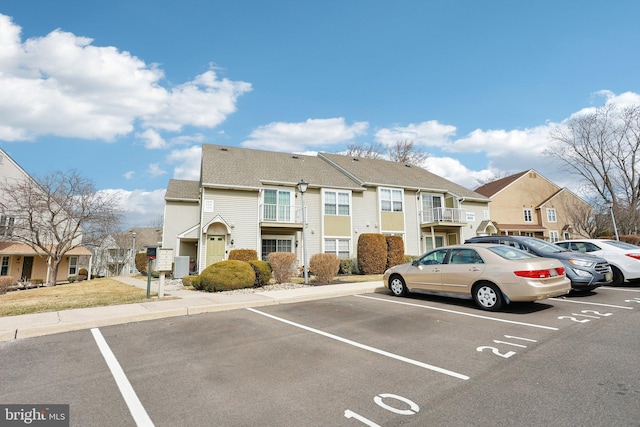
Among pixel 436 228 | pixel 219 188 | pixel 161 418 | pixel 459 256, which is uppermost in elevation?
pixel 219 188

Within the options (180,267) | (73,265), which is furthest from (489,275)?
→ (73,265)

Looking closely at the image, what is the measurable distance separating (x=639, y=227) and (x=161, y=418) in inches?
1602

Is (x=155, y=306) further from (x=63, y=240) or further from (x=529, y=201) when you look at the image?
(x=529, y=201)

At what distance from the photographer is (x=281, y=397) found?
3.44 meters

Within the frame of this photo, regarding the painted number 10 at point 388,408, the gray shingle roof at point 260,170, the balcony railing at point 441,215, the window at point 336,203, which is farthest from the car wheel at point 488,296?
the balcony railing at point 441,215

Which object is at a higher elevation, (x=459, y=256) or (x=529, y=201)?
(x=529, y=201)

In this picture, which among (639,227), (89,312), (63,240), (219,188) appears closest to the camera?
(89,312)

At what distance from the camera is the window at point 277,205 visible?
757 inches

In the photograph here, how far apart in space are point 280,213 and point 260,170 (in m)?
3.55

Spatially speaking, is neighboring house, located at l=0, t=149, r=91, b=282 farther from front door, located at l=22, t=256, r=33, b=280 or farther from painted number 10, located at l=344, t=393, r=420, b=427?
painted number 10, located at l=344, t=393, r=420, b=427

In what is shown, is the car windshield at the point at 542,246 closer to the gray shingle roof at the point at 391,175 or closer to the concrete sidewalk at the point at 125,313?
the concrete sidewalk at the point at 125,313

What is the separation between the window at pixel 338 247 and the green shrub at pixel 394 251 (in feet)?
9.10

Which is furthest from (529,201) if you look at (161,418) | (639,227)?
(161,418)

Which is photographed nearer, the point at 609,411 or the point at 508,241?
the point at 609,411
